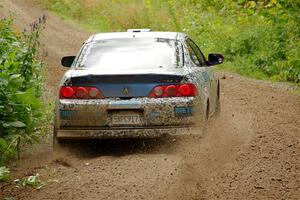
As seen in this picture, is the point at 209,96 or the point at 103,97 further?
the point at 209,96

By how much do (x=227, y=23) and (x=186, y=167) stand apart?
51.3ft

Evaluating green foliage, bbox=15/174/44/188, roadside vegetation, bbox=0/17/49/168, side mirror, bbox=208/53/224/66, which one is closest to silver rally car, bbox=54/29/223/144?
roadside vegetation, bbox=0/17/49/168

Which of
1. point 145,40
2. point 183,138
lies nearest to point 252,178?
point 183,138

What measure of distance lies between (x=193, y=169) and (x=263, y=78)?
10.5 metres

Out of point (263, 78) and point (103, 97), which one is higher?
point (103, 97)

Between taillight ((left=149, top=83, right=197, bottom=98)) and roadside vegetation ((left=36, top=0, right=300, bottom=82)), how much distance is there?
25.0 feet

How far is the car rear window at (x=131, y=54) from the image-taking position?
7.87m

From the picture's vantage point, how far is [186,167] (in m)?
7.02

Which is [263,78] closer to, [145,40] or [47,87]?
[47,87]

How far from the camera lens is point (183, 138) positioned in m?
7.52

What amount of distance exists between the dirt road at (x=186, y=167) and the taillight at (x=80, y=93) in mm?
735

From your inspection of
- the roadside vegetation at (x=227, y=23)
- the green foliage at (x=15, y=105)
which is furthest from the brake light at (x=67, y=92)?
the roadside vegetation at (x=227, y=23)

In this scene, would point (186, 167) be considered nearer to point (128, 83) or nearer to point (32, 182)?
point (128, 83)

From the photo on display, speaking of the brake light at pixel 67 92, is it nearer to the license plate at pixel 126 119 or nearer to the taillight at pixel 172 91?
the license plate at pixel 126 119
